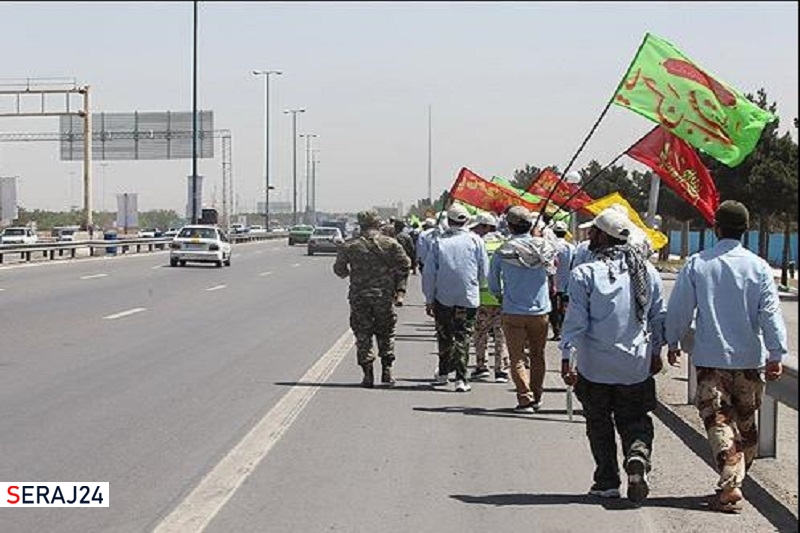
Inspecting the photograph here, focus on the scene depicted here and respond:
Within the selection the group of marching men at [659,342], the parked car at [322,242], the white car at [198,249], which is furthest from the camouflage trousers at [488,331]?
the parked car at [322,242]

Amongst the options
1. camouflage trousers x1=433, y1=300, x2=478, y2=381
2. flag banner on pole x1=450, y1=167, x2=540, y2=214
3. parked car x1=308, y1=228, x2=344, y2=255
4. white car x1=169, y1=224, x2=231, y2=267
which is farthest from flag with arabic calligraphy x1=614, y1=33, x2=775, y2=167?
parked car x1=308, y1=228, x2=344, y2=255

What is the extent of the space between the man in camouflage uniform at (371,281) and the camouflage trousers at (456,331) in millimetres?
490

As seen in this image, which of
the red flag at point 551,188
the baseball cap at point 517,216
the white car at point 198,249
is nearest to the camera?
the baseball cap at point 517,216

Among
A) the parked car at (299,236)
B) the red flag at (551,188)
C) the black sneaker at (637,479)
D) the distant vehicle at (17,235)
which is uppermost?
the red flag at (551,188)

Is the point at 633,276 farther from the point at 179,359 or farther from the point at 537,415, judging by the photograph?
the point at 179,359

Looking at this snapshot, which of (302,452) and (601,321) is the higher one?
(601,321)

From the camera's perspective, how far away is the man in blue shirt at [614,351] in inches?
311

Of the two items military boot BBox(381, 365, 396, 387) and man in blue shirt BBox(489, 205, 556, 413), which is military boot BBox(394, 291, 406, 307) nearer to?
military boot BBox(381, 365, 396, 387)

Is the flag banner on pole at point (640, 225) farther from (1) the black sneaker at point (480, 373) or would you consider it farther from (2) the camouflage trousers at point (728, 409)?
(2) the camouflage trousers at point (728, 409)

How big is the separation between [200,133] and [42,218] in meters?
95.4

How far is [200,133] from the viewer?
7344 cm

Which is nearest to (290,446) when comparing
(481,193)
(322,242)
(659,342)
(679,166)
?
(659,342)

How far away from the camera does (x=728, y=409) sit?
783 centimetres

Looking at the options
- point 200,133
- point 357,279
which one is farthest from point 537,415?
point 200,133
